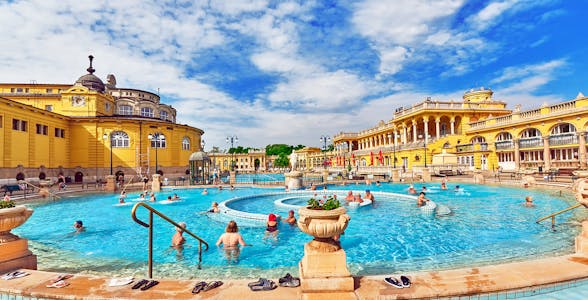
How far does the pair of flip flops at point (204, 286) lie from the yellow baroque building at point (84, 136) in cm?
2854

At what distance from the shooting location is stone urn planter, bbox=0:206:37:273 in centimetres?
516

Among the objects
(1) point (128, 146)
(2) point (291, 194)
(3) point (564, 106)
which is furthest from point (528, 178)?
(1) point (128, 146)

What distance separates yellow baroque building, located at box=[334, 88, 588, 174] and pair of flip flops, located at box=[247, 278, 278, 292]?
3254 centimetres

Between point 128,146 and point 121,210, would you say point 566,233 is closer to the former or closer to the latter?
point 121,210

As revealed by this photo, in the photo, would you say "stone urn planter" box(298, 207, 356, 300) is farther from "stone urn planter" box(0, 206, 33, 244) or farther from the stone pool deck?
"stone urn planter" box(0, 206, 33, 244)

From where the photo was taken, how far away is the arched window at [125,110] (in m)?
41.7

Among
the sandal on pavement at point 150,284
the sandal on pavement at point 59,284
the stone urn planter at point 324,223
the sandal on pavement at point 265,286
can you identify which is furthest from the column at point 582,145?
the sandal on pavement at point 59,284

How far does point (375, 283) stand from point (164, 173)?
3732 centimetres

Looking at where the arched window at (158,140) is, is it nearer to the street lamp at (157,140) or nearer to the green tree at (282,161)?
the street lamp at (157,140)

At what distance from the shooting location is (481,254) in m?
7.39

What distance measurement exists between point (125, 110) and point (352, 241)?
43570mm

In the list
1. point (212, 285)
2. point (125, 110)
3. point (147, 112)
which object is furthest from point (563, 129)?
point (125, 110)

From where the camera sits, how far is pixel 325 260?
4301 millimetres

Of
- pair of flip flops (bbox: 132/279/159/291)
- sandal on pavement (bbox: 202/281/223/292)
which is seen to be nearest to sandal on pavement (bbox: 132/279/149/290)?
pair of flip flops (bbox: 132/279/159/291)
